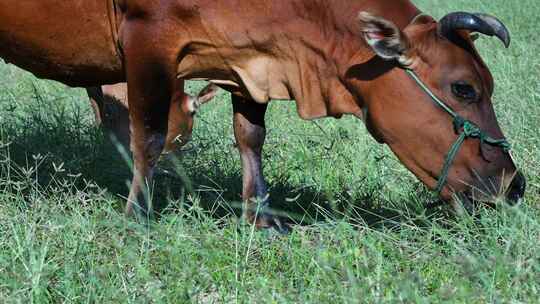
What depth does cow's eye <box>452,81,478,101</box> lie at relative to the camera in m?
3.94

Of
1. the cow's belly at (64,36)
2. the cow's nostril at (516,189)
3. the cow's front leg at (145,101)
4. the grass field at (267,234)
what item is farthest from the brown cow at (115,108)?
the cow's nostril at (516,189)

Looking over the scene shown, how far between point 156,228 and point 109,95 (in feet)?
7.20

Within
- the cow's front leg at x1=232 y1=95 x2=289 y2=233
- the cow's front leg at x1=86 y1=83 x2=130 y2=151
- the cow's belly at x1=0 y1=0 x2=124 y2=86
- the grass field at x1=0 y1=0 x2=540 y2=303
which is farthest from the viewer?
the cow's front leg at x1=86 y1=83 x2=130 y2=151

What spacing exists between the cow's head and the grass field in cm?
19

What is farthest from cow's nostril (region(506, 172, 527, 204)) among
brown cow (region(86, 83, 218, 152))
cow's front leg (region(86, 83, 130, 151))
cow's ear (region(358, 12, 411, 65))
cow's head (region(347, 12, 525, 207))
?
cow's front leg (region(86, 83, 130, 151))

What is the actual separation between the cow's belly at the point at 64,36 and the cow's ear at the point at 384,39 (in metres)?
1.29

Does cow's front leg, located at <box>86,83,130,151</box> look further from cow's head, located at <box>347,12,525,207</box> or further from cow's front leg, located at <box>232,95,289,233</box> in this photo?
cow's head, located at <box>347,12,525,207</box>

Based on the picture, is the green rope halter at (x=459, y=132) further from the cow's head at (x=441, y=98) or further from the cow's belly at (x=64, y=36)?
the cow's belly at (x=64, y=36)

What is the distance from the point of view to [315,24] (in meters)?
4.28

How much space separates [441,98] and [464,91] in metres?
0.10

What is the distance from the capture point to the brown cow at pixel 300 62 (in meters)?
3.97

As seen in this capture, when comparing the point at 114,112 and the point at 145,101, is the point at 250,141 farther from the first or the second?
the point at 114,112

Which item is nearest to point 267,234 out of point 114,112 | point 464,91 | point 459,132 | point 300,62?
point 300,62

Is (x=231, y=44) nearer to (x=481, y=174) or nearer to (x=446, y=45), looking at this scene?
(x=446, y=45)
